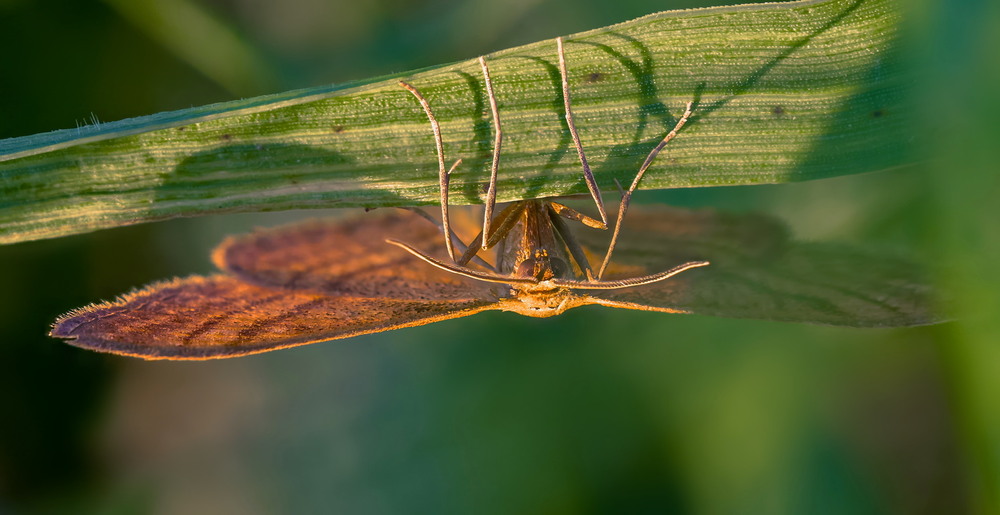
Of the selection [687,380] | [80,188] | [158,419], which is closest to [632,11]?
[687,380]

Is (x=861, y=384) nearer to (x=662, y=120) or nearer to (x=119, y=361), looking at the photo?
(x=662, y=120)

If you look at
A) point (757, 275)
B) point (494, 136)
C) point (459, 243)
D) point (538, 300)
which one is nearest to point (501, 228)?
point (459, 243)

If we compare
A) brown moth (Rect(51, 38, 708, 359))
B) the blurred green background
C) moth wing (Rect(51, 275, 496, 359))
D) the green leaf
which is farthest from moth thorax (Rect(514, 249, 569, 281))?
the blurred green background

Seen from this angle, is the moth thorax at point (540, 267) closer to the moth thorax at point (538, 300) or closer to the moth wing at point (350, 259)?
the moth thorax at point (538, 300)

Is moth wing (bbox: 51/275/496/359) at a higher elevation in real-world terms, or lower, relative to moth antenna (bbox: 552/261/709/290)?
higher

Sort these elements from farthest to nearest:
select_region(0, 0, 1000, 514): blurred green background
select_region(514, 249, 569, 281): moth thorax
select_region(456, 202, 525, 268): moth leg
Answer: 1. select_region(0, 0, 1000, 514): blurred green background
2. select_region(456, 202, 525, 268): moth leg
3. select_region(514, 249, 569, 281): moth thorax

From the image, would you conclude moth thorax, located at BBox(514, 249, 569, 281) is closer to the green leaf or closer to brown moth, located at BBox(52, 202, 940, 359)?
brown moth, located at BBox(52, 202, 940, 359)

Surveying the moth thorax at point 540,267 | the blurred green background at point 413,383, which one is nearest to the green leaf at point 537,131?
the moth thorax at point 540,267
